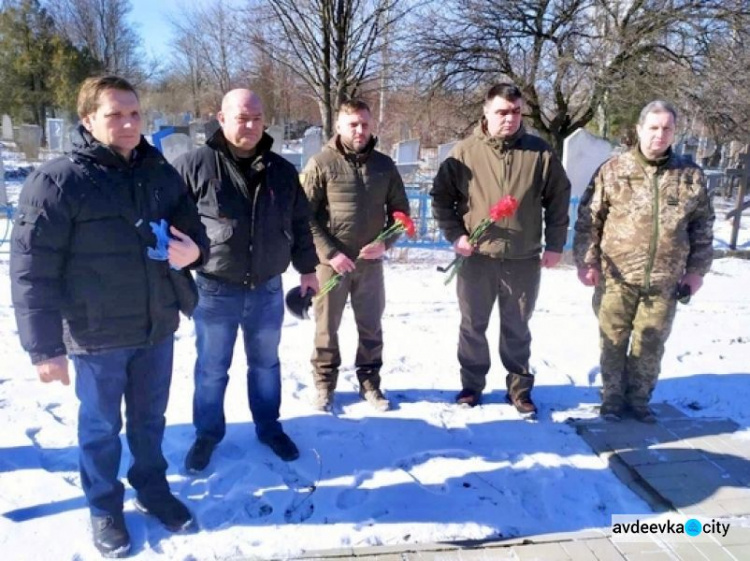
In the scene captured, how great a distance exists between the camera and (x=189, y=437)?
3.30 metres

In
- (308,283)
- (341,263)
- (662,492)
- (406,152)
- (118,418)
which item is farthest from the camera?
(406,152)

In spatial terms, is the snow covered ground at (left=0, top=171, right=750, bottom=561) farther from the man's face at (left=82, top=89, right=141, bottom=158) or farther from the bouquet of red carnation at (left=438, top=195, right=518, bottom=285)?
the man's face at (left=82, top=89, right=141, bottom=158)

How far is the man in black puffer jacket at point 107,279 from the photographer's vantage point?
7.00 ft

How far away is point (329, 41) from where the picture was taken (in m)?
9.78

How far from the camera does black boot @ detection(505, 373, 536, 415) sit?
3.73m

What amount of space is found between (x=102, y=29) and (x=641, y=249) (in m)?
43.3

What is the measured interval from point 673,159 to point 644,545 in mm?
2043

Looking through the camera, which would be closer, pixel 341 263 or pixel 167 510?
pixel 167 510

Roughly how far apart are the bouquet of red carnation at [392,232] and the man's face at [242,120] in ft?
3.18

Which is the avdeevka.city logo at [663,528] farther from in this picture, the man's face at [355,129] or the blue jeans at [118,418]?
the man's face at [355,129]

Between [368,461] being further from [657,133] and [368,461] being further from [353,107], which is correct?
[657,133]

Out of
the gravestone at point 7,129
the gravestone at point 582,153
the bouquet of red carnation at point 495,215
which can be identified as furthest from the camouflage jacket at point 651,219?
the gravestone at point 7,129

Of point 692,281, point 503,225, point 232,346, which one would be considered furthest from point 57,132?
point 692,281

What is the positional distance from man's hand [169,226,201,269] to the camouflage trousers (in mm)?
2422
